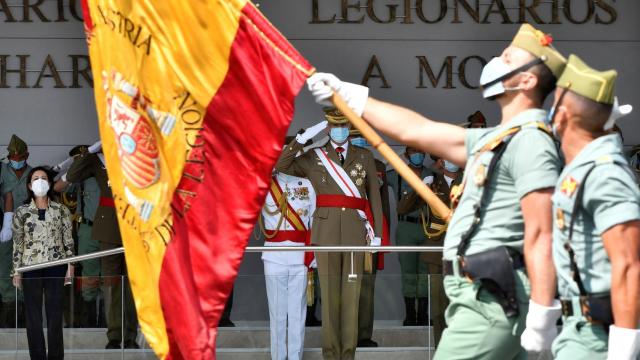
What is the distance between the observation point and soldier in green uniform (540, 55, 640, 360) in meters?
5.32

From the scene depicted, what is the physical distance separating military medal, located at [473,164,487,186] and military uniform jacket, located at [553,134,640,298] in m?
0.42

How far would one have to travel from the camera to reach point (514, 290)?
19.7 feet

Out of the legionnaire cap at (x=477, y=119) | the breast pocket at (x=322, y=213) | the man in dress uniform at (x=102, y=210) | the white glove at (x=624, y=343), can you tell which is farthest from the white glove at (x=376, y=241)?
the white glove at (x=624, y=343)

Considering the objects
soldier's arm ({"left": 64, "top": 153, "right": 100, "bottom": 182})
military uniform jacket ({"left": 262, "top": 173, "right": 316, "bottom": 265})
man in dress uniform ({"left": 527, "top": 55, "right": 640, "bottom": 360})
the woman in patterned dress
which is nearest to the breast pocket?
military uniform jacket ({"left": 262, "top": 173, "right": 316, "bottom": 265})

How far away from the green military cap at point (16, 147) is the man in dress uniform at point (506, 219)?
28.7 ft

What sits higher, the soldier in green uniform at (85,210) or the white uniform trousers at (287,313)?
the soldier in green uniform at (85,210)

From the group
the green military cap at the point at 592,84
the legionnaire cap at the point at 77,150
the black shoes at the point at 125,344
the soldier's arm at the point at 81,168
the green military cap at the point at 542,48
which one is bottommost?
the black shoes at the point at 125,344

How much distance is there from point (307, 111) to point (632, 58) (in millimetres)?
3493

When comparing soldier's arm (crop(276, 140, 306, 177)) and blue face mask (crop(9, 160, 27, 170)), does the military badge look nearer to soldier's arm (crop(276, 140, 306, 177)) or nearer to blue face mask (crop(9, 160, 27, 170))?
soldier's arm (crop(276, 140, 306, 177))

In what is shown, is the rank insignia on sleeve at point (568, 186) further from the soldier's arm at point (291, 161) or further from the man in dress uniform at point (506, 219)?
the soldier's arm at point (291, 161)

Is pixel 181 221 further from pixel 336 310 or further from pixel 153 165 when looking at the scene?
pixel 336 310

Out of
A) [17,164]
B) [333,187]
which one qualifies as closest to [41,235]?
[17,164]

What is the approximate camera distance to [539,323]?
5.76m

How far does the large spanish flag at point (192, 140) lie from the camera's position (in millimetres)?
7125
